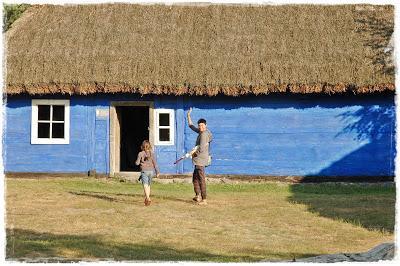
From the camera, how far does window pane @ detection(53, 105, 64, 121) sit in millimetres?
19359

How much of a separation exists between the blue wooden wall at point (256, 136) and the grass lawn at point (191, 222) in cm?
145

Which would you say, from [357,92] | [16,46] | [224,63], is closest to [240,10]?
[224,63]

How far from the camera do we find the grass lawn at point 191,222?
8.96 meters

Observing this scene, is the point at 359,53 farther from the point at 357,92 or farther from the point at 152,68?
the point at 152,68

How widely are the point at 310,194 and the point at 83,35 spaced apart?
7906mm

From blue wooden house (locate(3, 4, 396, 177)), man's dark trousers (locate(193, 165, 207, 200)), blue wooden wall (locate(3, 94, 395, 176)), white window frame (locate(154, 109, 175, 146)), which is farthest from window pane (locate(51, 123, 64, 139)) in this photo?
man's dark trousers (locate(193, 165, 207, 200))

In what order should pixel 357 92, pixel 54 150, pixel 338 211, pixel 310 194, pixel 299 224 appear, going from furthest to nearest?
pixel 54 150
pixel 357 92
pixel 310 194
pixel 338 211
pixel 299 224

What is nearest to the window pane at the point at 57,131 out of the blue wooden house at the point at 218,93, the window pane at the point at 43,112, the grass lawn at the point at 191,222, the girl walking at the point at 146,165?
the blue wooden house at the point at 218,93

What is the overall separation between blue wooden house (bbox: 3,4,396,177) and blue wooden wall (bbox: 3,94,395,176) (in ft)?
0.09

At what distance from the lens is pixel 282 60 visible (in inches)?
715

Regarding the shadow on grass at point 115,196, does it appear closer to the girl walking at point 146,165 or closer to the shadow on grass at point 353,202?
the girl walking at point 146,165

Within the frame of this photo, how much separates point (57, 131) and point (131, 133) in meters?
3.79

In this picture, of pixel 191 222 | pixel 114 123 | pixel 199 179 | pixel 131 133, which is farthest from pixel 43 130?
pixel 191 222

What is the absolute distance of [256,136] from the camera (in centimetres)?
1870
